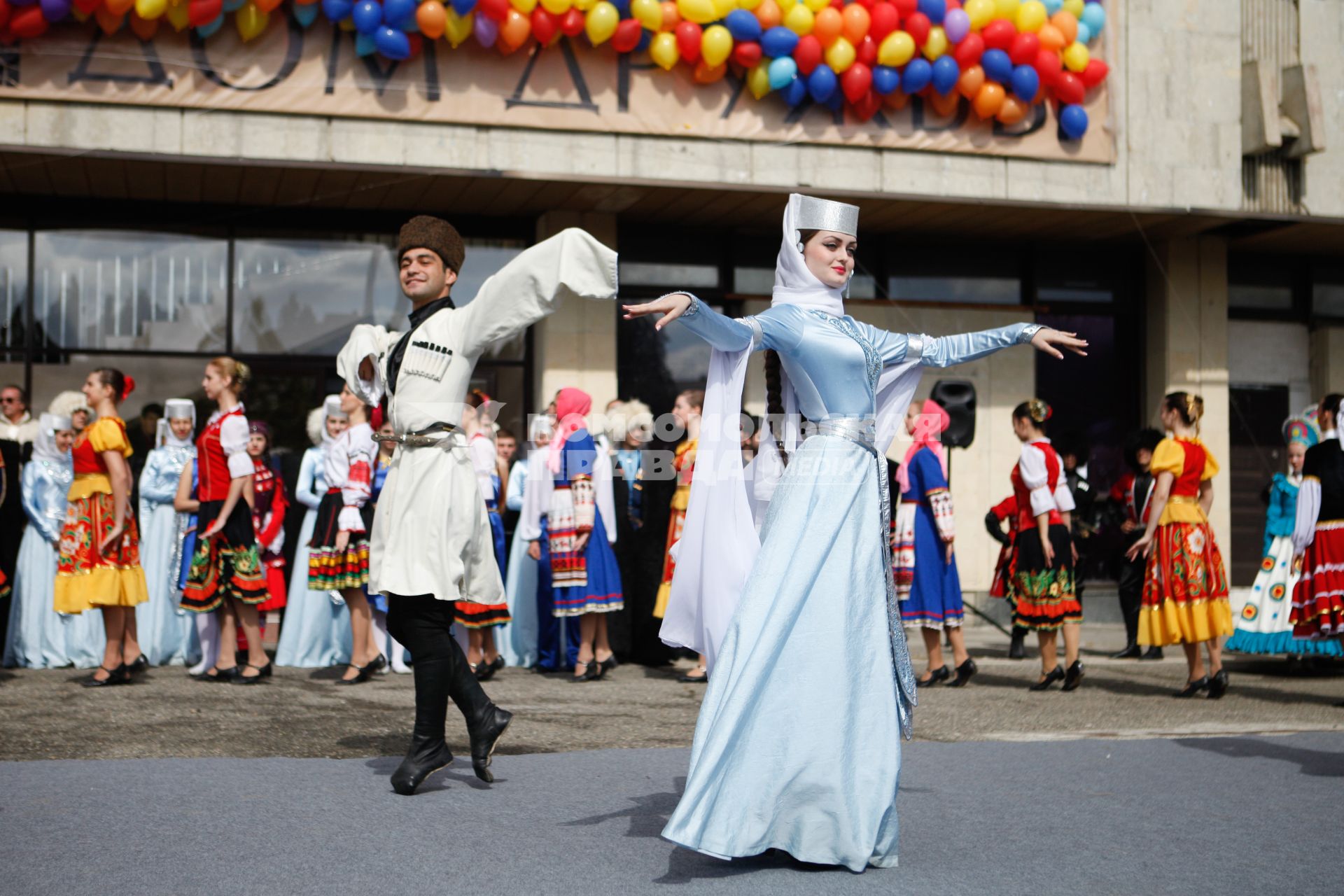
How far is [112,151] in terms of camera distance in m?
Answer: 10.4

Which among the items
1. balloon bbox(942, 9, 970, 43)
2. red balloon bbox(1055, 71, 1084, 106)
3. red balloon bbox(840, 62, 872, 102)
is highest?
balloon bbox(942, 9, 970, 43)

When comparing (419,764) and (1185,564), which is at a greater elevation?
(1185,564)

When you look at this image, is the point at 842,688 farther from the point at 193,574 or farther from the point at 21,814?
the point at 193,574

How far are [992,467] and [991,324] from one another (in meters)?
1.48

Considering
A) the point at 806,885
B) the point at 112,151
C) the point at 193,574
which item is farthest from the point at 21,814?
the point at 112,151

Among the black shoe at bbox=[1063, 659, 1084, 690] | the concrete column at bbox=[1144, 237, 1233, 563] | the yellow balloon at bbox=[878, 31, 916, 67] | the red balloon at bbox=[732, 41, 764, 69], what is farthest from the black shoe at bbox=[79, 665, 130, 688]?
the concrete column at bbox=[1144, 237, 1233, 563]

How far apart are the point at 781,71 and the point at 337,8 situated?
12.0 ft

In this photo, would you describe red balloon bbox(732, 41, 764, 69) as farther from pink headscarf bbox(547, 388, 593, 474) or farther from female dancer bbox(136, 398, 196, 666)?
female dancer bbox(136, 398, 196, 666)

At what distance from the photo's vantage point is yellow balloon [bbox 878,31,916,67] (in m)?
11.5

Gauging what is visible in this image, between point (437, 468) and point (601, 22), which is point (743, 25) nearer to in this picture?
point (601, 22)

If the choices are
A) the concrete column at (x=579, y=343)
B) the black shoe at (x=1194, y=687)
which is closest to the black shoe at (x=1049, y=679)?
the black shoe at (x=1194, y=687)

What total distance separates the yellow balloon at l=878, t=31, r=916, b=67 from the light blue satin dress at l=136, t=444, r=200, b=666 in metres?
6.56

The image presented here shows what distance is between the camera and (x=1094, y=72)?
40.3 ft

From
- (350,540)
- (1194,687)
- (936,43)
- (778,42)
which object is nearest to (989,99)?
(936,43)
